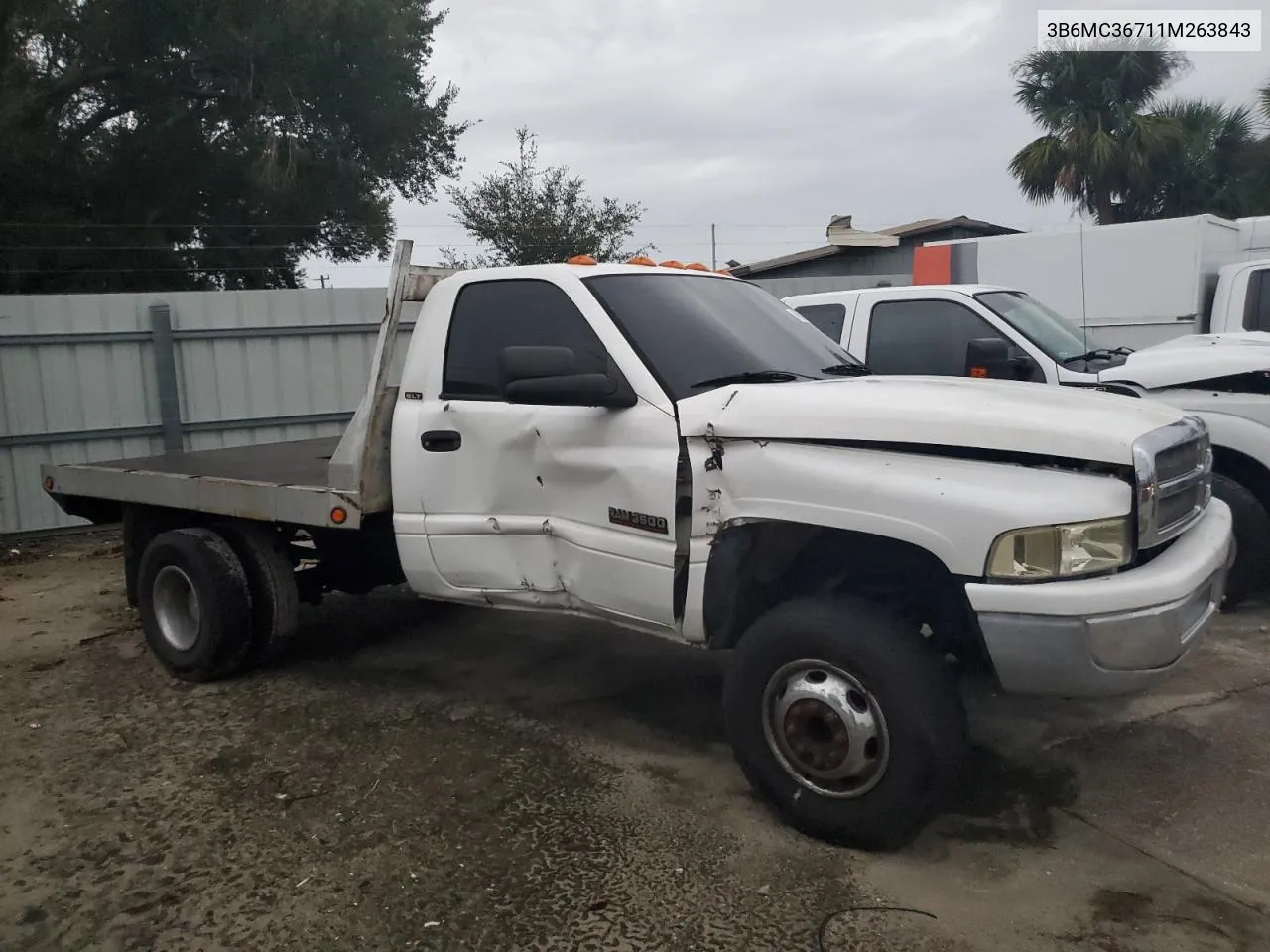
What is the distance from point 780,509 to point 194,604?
347 cm

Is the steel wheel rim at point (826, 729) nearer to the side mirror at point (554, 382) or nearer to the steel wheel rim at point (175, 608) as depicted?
the side mirror at point (554, 382)

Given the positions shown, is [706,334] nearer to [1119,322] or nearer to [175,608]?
[175,608]

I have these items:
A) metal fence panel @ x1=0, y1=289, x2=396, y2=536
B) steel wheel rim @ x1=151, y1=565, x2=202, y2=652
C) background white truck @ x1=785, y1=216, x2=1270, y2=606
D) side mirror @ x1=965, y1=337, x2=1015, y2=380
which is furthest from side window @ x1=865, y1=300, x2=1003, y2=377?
metal fence panel @ x1=0, y1=289, x2=396, y2=536

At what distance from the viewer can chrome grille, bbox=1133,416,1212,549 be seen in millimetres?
3229

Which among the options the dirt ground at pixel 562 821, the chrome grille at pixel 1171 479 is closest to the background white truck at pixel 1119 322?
the dirt ground at pixel 562 821

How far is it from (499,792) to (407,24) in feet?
60.6

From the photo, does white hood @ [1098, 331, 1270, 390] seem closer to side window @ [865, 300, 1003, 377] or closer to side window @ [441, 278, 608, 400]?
side window @ [865, 300, 1003, 377]

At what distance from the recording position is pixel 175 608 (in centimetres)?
573

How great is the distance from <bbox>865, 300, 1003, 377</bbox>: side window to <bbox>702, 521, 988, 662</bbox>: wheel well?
3517 millimetres

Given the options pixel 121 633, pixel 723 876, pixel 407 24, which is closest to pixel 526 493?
pixel 723 876

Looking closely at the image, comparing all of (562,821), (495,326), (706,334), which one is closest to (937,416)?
(706,334)

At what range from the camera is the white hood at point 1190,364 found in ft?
18.4

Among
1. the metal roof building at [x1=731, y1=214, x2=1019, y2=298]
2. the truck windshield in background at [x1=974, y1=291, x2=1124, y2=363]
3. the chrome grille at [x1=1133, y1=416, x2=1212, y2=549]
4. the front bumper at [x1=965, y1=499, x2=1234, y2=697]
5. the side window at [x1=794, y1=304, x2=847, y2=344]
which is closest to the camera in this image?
the front bumper at [x1=965, y1=499, x2=1234, y2=697]

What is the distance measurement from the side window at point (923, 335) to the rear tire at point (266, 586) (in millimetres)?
3927
